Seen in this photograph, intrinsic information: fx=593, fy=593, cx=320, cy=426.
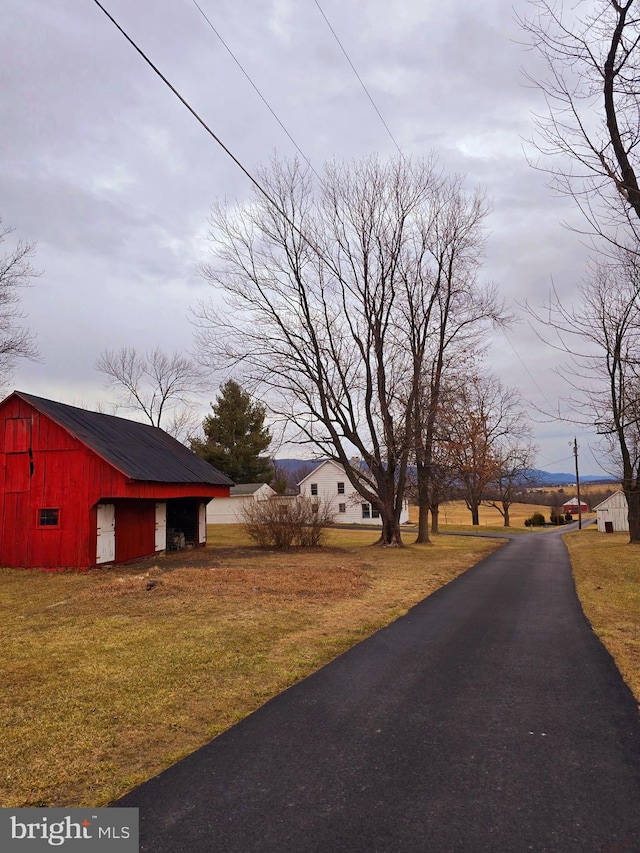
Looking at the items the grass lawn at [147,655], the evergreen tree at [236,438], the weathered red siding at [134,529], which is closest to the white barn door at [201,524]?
the weathered red siding at [134,529]

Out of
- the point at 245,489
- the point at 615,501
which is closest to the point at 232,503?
the point at 245,489

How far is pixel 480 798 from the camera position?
12.8 ft

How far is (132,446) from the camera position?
22.2 metres

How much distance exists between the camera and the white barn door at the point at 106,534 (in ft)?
61.3

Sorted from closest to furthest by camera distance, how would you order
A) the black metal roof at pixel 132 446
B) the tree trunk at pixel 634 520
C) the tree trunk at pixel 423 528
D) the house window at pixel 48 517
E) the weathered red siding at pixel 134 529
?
the house window at pixel 48 517 → the black metal roof at pixel 132 446 → the weathered red siding at pixel 134 529 → the tree trunk at pixel 634 520 → the tree trunk at pixel 423 528

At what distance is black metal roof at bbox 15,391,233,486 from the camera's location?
62.5ft

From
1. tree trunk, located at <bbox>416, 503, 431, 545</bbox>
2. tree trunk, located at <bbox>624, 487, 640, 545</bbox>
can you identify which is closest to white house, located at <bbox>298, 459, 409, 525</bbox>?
tree trunk, located at <bbox>416, 503, 431, 545</bbox>

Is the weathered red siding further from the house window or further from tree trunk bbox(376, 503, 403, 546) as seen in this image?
tree trunk bbox(376, 503, 403, 546)

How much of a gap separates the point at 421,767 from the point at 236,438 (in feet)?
169

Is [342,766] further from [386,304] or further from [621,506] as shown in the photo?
[621,506]

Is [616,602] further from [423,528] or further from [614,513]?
[614,513]

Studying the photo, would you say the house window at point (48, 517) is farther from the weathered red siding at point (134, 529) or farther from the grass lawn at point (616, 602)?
the grass lawn at point (616, 602)

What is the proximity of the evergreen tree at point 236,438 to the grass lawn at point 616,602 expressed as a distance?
36082 millimetres

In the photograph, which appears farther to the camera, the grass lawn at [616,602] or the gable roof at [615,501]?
the gable roof at [615,501]
